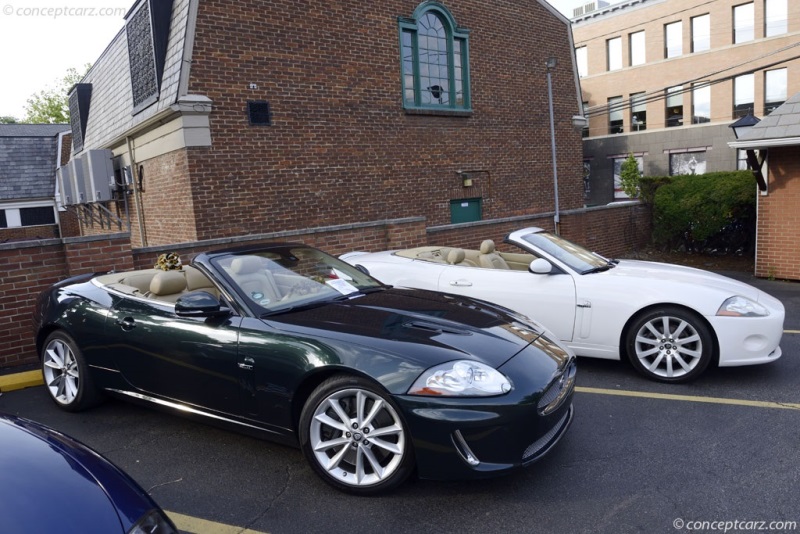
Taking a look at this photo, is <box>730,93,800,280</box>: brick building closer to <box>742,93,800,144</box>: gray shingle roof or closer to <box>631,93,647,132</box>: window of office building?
<box>742,93,800,144</box>: gray shingle roof

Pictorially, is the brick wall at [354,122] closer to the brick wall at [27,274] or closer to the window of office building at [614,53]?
the brick wall at [27,274]

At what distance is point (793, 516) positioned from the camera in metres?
3.02

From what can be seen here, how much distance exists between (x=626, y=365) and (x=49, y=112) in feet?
186

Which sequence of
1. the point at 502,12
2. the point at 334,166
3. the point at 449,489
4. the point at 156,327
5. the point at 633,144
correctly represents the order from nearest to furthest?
the point at 449,489 → the point at 156,327 → the point at 334,166 → the point at 502,12 → the point at 633,144

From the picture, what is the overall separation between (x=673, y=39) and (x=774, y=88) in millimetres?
6031

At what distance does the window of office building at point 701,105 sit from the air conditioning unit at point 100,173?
90.9 ft

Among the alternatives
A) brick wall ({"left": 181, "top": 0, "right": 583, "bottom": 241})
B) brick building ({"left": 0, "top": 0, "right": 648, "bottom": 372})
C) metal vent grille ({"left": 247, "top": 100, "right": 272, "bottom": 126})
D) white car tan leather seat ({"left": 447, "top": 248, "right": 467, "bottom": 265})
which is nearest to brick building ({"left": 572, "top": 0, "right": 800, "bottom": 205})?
brick wall ({"left": 181, "top": 0, "right": 583, "bottom": 241})

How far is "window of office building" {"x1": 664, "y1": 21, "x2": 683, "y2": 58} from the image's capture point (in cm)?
3094

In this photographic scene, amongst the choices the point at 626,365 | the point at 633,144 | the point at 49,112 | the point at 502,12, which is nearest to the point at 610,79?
the point at 633,144

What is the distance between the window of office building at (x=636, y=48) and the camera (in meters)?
32.6

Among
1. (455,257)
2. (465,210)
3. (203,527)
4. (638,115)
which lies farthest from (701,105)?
(203,527)

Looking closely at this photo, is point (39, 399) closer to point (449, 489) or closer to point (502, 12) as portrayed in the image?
point (449, 489)

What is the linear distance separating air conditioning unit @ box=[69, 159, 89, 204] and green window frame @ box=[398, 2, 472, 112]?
828 cm

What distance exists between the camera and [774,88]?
27625 millimetres
